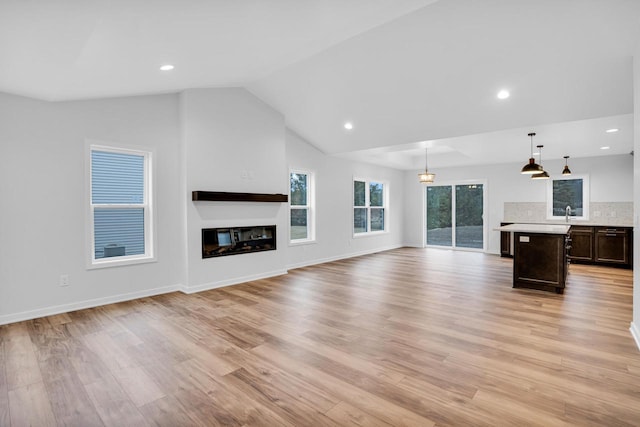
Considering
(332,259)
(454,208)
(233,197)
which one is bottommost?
(332,259)

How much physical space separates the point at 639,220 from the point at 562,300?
1.81 m

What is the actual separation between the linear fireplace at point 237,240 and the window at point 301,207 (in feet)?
3.26

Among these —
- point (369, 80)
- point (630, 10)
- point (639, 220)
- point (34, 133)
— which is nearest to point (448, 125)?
point (369, 80)

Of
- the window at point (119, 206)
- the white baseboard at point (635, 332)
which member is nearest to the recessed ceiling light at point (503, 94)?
the white baseboard at point (635, 332)

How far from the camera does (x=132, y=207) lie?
183 inches

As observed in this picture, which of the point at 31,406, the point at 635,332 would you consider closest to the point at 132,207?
the point at 31,406

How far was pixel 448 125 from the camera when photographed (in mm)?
5285

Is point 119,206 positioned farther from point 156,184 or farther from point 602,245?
point 602,245

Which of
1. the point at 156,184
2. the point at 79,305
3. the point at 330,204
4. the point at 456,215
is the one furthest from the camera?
the point at 456,215

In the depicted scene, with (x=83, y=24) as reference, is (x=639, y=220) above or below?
below

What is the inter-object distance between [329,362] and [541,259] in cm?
392

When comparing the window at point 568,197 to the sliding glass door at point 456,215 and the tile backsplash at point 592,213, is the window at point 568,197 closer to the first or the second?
the tile backsplash at point 592,213

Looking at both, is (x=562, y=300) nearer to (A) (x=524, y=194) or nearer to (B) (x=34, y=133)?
(A) (x=524, y=194)

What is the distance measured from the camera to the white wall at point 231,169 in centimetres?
498
